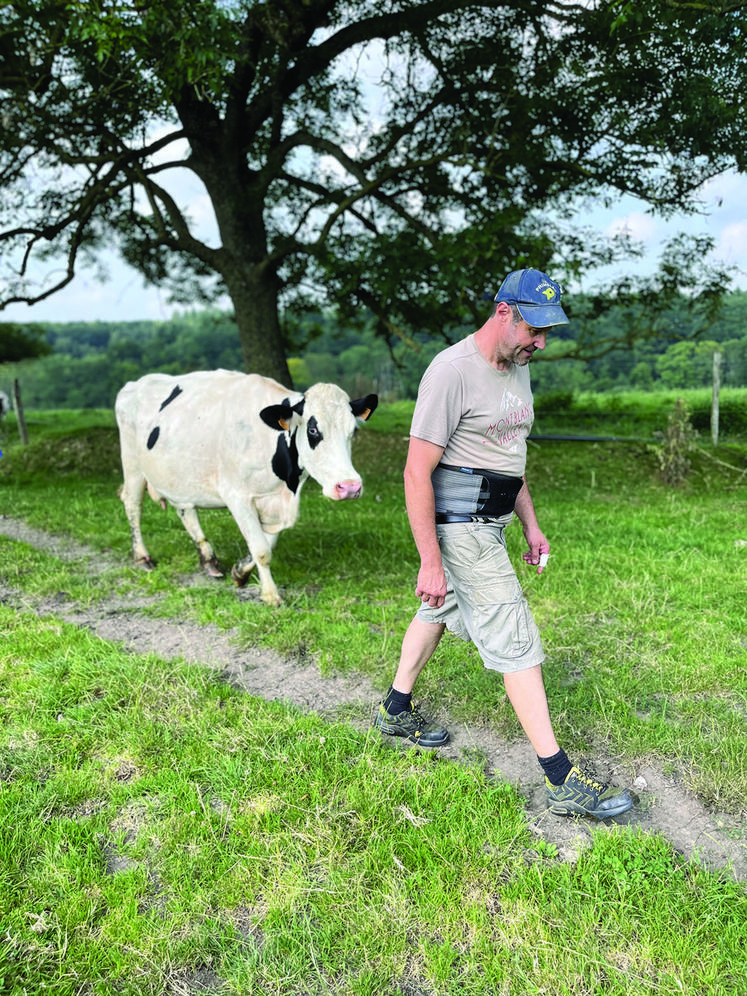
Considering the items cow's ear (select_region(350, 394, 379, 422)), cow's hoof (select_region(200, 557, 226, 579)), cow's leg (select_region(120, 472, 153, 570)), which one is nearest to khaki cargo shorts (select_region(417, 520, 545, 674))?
cow's ear (select_region(350, 394, 379, 422))

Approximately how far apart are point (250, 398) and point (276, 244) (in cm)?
907

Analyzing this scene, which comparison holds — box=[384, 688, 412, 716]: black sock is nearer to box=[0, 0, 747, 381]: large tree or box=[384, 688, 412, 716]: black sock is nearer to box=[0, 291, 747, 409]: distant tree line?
box=[0, 291, 747, 409]: distant tree line

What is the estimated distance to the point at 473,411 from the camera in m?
3.12

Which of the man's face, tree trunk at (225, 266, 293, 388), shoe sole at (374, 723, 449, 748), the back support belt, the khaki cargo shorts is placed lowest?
shoe sole at (374, 723, 449, 748)

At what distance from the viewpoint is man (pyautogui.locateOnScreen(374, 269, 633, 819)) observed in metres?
3.04

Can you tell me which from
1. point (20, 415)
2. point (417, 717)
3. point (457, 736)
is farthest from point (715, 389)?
point (20, 415)

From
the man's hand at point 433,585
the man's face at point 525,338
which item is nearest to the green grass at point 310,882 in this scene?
the man's hand at point 433,585

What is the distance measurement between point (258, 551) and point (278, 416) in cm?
117

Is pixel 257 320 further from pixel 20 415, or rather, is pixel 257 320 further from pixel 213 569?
pixel 20 415

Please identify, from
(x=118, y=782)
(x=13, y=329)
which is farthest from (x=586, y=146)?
(x=13, y=329)

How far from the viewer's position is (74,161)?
12430mm

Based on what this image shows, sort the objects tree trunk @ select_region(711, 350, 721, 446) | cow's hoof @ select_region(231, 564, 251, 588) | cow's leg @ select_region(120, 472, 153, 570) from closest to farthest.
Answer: cow's hoof @ select_region(231, 564, 251, 588), cow's leg @ select_region(120, 472, 153, 570), tree trunk @ select_region(711, 350, 721, 446)

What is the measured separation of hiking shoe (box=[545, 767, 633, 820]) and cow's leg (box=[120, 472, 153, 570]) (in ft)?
16.8

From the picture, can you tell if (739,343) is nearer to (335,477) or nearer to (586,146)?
(586,146)
